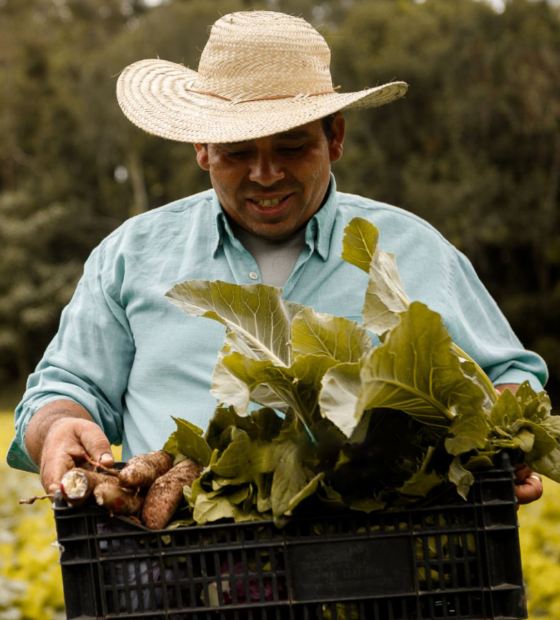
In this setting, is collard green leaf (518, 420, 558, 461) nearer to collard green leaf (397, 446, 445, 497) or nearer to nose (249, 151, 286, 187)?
collard green leaf (397, 446, 445, 497)

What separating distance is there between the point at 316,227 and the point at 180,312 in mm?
481

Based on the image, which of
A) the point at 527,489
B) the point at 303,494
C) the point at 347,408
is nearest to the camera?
the point at 347,408

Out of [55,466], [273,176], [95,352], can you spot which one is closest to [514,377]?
[273,176]

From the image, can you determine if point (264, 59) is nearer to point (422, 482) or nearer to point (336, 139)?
point (336, 139)

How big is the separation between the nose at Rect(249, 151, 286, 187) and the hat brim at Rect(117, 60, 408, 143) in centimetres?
12

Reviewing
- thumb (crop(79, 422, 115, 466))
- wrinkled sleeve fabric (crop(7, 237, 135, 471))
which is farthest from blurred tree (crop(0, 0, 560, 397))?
thumb (crop(79, 422, 115, 466))

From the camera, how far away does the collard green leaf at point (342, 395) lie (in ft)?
4.90

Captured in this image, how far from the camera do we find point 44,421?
2.40m

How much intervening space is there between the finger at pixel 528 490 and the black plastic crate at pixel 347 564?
33cm

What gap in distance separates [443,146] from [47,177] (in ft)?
53.5

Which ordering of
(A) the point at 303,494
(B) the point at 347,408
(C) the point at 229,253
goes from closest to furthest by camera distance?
1. (B) the point at 347,408
2. (A) the point at 303,494
3. (C) the point at 229,253

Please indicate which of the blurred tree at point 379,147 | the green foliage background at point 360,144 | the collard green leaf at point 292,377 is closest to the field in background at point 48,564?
the green foliage background at point 360,144

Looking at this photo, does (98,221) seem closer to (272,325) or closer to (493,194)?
(493,194)

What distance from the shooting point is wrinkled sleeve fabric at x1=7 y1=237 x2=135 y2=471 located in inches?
106
